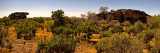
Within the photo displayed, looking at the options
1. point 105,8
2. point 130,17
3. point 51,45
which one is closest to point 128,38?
point 51,45

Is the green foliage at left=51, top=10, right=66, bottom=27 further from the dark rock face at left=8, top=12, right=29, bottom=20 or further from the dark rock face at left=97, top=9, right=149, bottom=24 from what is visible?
the dark rock face at left=8, top=12, right=29, bottom=20

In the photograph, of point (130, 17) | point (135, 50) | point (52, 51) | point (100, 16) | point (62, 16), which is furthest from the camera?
point (100, 16)

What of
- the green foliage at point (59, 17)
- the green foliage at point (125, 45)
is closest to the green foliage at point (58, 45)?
the green foliage at point (125, 45)

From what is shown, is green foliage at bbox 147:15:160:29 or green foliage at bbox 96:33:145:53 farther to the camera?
green foliage at bbox 147:15:160:29

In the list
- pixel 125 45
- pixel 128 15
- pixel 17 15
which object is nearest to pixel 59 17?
pixel 125 45

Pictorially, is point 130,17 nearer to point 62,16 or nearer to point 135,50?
point 62,16

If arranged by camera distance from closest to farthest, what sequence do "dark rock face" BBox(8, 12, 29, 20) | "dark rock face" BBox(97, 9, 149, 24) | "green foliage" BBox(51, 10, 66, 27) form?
"green foliage" BBox(51, 10, 66, 27) < "dark rock face" BBox(97, 9, 149, 24) < "dark rock face" BBox(8, 12, 29, 20)

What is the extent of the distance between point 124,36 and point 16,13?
96468mm

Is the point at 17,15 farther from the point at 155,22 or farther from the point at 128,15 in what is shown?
the point at 155,22

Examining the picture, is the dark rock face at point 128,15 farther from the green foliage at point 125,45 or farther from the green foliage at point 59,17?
the green foliage at point 125,45

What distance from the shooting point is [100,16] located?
84938 millimetres

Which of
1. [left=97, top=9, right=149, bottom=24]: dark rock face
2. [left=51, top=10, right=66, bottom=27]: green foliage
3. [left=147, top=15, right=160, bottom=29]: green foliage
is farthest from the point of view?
[left=97, top=9, right=149, bottom=24]: dark rock face

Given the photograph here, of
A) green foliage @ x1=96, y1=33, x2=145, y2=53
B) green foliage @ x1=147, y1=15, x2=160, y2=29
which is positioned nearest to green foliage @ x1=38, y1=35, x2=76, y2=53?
green foliage @ x1=96, y1=33, x2=145, y2=53

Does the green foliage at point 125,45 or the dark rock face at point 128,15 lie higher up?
the dark rock face at point 128,15
